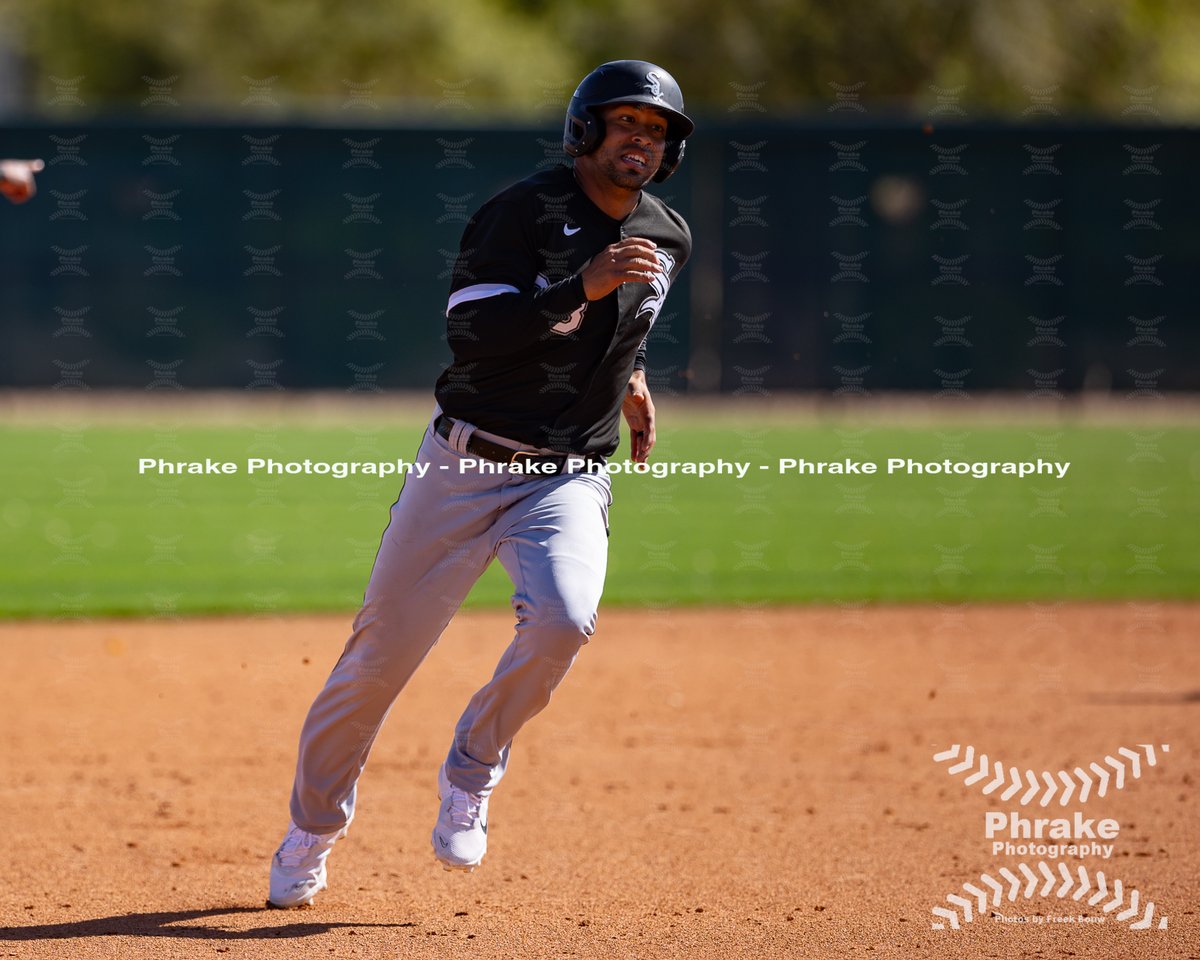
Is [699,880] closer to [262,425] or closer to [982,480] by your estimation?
[982,480]

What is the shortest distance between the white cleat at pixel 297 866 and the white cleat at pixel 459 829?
0.27m

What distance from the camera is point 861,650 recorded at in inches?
304

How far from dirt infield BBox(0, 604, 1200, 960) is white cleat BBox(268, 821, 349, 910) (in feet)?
0.18

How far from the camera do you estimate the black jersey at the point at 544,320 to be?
12.2 ft

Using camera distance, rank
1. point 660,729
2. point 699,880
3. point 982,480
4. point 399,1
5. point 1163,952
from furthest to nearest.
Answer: point 399,1, point 982,480, point 660,729, point 699,880, point 1163,952

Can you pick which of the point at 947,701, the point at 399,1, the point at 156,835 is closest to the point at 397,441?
the point at 947,701

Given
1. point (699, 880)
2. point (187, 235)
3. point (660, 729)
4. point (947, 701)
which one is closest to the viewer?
point (699, 880)

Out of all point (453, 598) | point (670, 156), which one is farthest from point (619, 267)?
point (453, 598)

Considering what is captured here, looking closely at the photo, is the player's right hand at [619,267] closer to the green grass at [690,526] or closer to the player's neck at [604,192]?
the player's neck at [604,192]

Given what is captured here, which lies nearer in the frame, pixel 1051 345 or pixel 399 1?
pixel 1051 345

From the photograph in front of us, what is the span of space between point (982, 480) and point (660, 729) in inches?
314

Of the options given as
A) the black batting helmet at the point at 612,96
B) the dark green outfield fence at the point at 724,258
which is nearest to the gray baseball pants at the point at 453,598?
the black batting helmet at the point at 612,96

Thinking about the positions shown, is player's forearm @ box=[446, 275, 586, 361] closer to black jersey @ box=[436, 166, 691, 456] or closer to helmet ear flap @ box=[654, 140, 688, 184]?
black jersey @ box=[436, 166, 691, 456]

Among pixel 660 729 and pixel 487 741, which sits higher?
pixel 487 741
